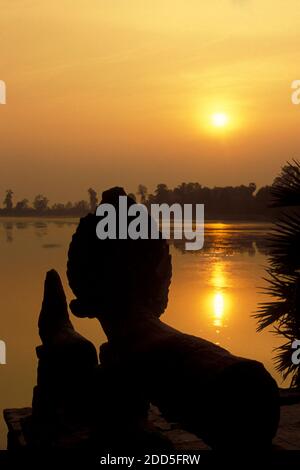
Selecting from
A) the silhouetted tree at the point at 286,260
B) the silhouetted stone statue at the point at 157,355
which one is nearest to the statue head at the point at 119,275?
the silhouetted stone statue at the point at 157,355

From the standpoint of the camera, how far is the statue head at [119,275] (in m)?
5.85

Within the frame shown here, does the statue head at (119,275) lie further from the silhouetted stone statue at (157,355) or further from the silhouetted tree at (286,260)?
the silhouetted tree at (286,260)

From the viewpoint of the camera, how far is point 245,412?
159 inches

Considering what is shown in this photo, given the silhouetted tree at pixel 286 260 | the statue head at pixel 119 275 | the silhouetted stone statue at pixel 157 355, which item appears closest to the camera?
the silhouetted stone statue at pixel 157 355

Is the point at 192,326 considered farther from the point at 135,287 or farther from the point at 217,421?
the point at 217,421

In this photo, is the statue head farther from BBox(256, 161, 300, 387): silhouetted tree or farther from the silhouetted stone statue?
BBox(256, 161, 300, 387): silhouetted tree

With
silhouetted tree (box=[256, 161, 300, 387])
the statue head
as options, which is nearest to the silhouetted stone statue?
the statue head

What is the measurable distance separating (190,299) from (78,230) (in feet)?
93.9

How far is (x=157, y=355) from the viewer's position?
4773 millimetres

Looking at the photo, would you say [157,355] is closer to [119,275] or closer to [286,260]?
[119,275]

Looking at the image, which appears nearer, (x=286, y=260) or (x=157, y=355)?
(x=157, y=355)

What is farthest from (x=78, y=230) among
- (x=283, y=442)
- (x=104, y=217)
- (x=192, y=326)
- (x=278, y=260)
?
(x=192, y=326)

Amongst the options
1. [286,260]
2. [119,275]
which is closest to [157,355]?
[119,275]

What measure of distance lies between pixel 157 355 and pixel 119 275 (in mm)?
1218
